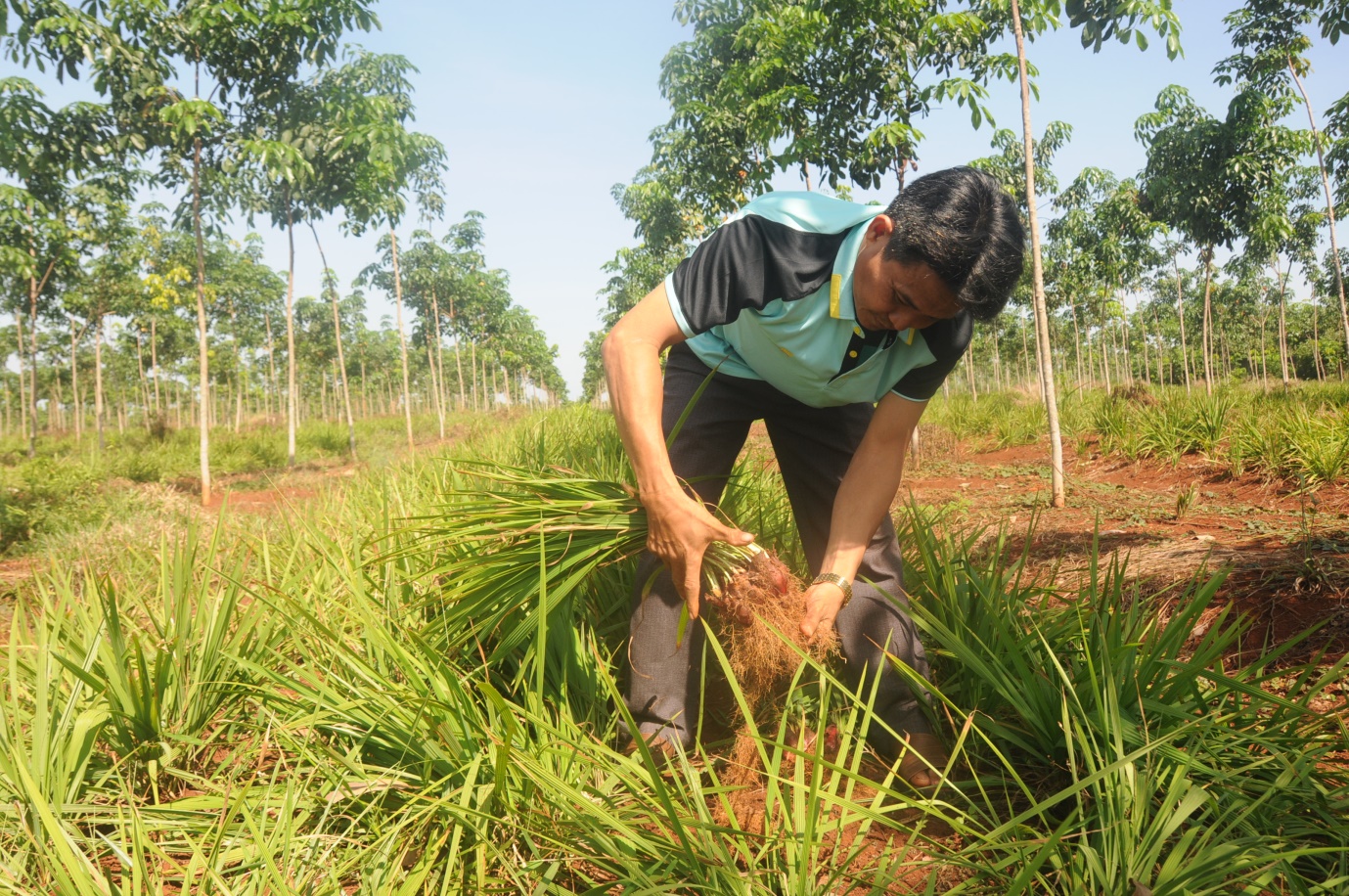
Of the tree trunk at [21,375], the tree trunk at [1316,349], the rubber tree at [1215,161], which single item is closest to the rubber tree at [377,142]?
the tree trunk at [21,375]

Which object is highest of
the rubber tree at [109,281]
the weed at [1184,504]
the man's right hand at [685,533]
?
the rubber tree at [109,281]

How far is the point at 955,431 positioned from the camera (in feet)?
26.8

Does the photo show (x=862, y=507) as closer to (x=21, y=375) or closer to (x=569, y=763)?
(x=569, y=763)

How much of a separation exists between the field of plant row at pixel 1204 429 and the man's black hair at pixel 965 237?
83.3 inches

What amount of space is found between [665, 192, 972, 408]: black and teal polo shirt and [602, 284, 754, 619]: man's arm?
11 cm

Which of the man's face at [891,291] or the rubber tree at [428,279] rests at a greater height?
the rubber tree at [428,279]

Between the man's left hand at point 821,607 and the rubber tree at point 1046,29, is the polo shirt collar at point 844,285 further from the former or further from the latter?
the rubber tree at point 1046,29

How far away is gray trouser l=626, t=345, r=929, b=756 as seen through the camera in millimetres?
1639

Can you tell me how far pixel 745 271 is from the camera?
60.0 inches

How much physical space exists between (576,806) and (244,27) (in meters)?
8.78

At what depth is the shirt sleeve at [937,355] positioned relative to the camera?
1614 mm

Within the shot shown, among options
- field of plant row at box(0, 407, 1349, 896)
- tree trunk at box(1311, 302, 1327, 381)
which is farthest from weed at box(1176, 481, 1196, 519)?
tree trunk at box(1311, 302, 1327, 381)

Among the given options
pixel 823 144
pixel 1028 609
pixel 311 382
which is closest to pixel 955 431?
pixel 823 144

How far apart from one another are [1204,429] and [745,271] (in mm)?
Answer: 5840
